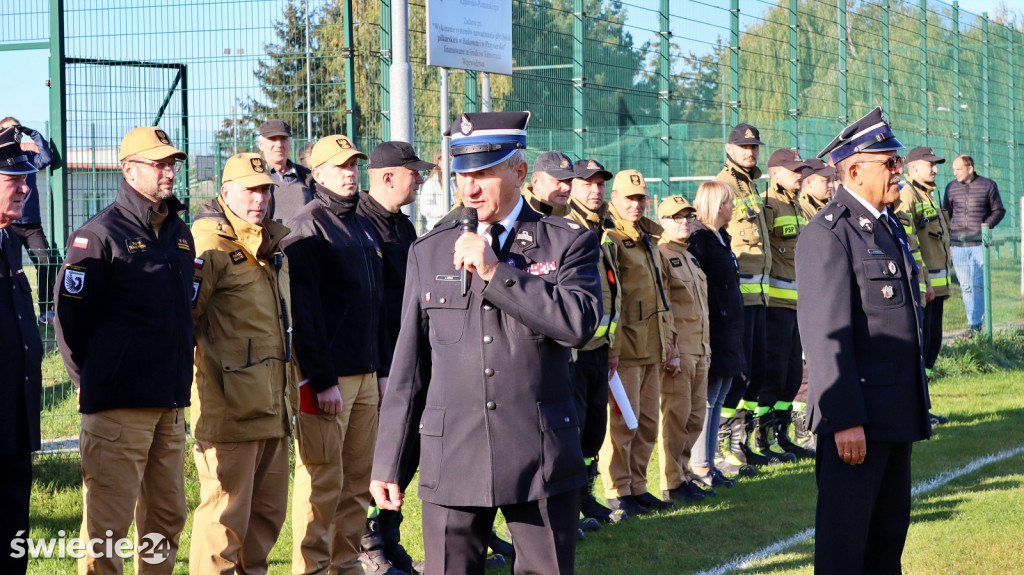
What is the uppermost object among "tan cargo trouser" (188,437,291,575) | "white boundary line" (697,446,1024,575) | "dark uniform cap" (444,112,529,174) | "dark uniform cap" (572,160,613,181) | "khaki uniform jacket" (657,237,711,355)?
"dark uniform cap" (572,160,613,181)

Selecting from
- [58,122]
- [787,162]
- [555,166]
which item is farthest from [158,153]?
[787,162]

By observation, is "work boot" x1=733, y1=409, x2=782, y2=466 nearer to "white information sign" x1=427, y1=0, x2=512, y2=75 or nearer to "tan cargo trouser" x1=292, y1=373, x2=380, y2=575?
"white information sign" x1=427, y1=0, x2=512, y2=75

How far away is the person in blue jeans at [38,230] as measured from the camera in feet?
20.1

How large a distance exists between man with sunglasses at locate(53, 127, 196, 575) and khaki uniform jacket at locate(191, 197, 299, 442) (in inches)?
5.2

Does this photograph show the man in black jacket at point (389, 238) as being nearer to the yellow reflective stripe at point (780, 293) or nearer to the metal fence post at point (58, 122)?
the metal fence post at point (58, 122)

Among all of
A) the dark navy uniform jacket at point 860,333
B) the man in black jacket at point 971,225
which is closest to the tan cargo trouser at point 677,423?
the dark navy uniform jacket at point 860,333

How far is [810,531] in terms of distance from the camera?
24.6 ft

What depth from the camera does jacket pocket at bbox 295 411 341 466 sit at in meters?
6.00

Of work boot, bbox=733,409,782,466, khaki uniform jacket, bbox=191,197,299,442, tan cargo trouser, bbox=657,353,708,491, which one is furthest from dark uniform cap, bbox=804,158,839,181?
khaki uniform jacket, bbox=191,197,299,442

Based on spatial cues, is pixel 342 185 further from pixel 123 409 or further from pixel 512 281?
pixel 512 281

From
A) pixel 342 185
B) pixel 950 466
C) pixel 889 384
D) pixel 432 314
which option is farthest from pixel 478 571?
pixel 950 466

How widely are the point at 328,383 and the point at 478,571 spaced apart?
7.22 feet

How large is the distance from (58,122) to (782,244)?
6.04m

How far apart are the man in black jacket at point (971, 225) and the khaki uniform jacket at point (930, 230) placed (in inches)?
144
